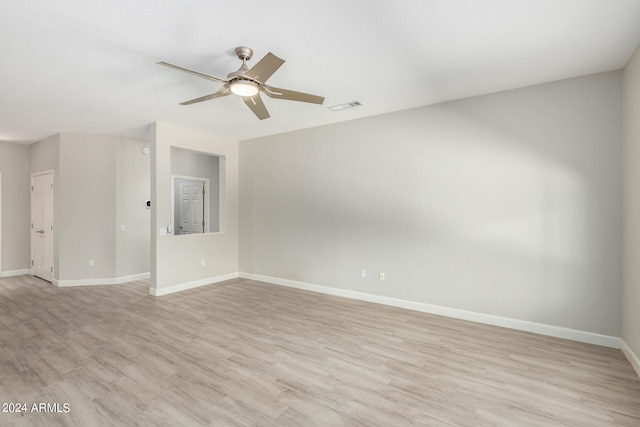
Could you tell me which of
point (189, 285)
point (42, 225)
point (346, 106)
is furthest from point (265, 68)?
point (42, 225)

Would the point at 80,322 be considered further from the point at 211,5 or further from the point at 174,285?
the point at 211,5

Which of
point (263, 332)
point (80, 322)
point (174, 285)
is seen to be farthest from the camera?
point (174, 285)

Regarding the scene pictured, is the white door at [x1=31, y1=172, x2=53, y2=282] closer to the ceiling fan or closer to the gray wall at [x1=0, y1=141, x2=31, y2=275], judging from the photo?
the gray wall at [x1=0, y1=141, x2=31, y2=275]

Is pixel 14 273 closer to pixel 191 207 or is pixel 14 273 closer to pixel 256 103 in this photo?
pixel 191 207

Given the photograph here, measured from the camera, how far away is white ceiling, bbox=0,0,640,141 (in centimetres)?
209

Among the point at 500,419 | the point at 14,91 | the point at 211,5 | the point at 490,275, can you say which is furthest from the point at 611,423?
the point at 14,91

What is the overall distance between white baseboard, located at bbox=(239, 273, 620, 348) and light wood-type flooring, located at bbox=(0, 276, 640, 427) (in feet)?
0.35

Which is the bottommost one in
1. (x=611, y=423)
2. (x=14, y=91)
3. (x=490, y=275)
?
(x=611, y=423)

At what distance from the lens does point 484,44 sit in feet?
8.27

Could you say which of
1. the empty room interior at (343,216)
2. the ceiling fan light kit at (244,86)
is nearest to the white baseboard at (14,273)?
the empty room interior at (343,216)

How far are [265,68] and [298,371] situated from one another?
2468mm

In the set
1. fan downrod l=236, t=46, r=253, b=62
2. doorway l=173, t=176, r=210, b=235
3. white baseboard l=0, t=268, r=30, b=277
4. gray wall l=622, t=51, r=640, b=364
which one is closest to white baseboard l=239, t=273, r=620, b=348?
gray wall l=622, t=51, r=640, b=364

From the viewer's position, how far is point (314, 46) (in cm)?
256

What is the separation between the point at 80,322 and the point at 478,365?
439 centimetres
